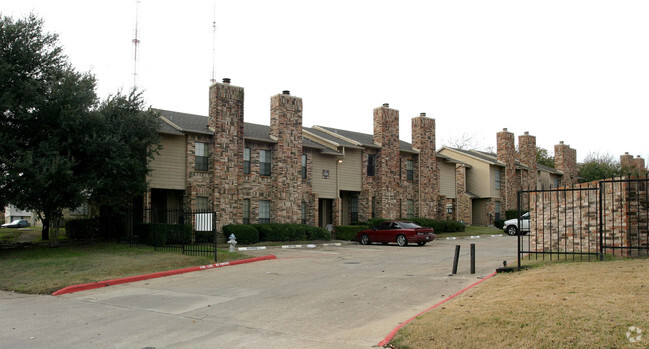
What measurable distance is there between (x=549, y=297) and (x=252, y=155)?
22251 mm

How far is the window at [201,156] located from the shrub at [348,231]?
9393 millimetres

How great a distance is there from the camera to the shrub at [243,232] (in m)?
26.0

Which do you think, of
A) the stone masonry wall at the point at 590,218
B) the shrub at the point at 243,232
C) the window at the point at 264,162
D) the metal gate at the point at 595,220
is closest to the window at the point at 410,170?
the window at the point at 264,162

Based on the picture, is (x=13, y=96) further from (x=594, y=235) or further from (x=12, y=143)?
(x=594, y=235)

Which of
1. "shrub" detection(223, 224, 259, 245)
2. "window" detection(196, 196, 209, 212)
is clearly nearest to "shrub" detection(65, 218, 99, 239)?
"window" detection(196, 196, 209, 212)

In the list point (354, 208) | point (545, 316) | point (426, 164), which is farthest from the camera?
point (426, 164)

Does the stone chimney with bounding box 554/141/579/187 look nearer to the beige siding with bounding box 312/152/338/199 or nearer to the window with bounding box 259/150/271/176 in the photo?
the beige siding with bounding box 312/152/338/199

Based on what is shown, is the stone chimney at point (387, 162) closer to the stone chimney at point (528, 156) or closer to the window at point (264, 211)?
the window at point (264, 211)

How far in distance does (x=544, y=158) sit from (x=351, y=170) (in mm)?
46092

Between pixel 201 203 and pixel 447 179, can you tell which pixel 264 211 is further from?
pixel 447 179

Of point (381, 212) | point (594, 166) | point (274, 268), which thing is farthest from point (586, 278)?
point (594, 166)

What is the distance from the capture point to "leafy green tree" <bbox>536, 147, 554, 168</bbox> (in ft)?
227

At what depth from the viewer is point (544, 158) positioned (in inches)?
2798

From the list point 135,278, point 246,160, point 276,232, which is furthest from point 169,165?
point 135,278
